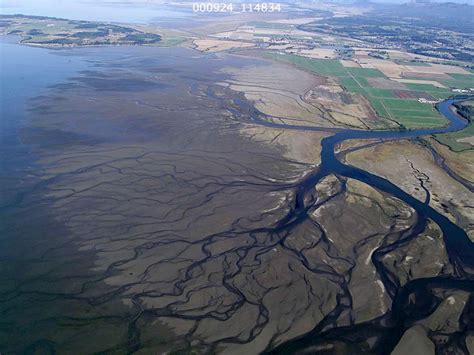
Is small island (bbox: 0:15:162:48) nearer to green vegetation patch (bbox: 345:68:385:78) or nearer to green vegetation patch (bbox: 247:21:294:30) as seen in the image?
green vegetation patch (bbox: 345:68:385:78)

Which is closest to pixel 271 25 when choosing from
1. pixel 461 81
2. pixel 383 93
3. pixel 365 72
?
pixel 365 72

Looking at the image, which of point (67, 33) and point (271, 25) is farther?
point (271, 25)

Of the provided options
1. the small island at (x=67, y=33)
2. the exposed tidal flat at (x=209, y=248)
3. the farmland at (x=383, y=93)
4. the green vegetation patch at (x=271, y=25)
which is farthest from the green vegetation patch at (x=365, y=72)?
the green vegetation patch at (x=271, y=25)

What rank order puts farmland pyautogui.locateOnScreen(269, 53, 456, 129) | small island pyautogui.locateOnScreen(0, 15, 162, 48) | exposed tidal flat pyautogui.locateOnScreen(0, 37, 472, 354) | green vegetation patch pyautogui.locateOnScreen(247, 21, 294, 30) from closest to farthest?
1. exposed tidal flat pyautogui.locateOnScreen(0, 37, 472, 354)
2. farmland pyautogui.locateOnScreen(269, 53, 456, 129)
3. small island pyautogui.locateOnScreen(0, 15, 162, 48)
4. green vegetation patch pyautogui.locateOnScreen(247, 21, 294, 30)

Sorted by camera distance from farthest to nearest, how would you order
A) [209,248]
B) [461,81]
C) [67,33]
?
[67,33], [461,81], [209,248]

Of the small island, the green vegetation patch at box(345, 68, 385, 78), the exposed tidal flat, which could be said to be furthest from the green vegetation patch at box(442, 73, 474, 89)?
the small island

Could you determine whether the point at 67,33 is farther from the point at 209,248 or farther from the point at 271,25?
the point at 209,248

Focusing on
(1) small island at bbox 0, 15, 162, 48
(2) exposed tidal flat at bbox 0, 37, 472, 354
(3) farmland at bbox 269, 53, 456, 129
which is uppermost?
(1) small island at bbox 0, 15, 162, 48

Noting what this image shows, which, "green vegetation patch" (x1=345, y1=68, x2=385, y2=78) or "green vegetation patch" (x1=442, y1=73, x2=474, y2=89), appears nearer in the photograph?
"green vegetation patch" (x1=442, y1=73, x2=474, y2=89)

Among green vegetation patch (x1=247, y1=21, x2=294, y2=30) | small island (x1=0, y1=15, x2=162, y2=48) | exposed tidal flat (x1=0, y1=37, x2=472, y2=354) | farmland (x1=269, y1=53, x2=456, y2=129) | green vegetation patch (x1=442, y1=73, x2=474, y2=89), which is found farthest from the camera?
green vegetation patch (x1=247, y1=21, x2=294, y2=30)
